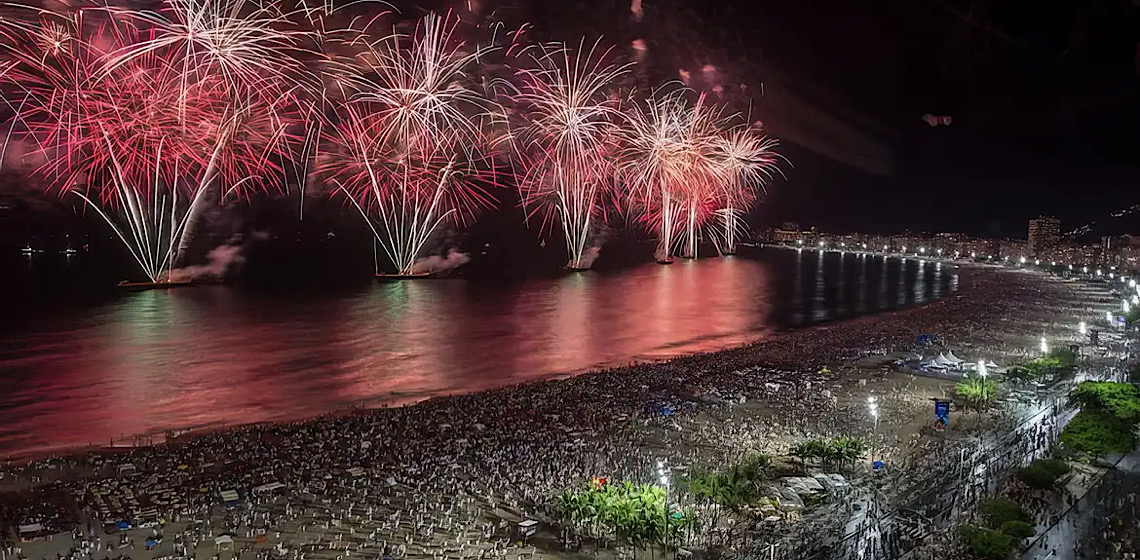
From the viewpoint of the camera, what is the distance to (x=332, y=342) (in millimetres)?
28500

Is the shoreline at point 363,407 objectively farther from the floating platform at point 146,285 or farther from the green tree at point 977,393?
A: the floating platform at point 146,285

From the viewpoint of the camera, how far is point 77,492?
11.3 meters

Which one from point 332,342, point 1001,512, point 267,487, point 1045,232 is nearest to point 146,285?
point 332,342

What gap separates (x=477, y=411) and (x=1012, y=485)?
9774 mm

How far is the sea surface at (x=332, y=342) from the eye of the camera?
63.1 feet

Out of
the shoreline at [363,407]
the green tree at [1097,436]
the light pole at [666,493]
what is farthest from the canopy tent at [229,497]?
the green tree at [1097,436]

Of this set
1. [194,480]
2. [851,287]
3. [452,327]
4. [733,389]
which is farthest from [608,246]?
[194,480]

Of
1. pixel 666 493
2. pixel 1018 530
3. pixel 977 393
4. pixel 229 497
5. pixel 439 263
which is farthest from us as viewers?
pixel 439 263

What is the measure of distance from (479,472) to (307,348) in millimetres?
17009

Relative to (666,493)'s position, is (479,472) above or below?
below

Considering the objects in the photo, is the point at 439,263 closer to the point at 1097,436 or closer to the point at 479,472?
the point at 479,472

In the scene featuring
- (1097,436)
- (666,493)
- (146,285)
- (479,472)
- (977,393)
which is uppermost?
(146,285)

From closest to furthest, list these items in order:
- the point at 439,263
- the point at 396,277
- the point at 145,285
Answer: the point at 145,285 < the point at 396,277 < the point at 439,263

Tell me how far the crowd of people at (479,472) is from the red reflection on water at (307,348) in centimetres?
335
